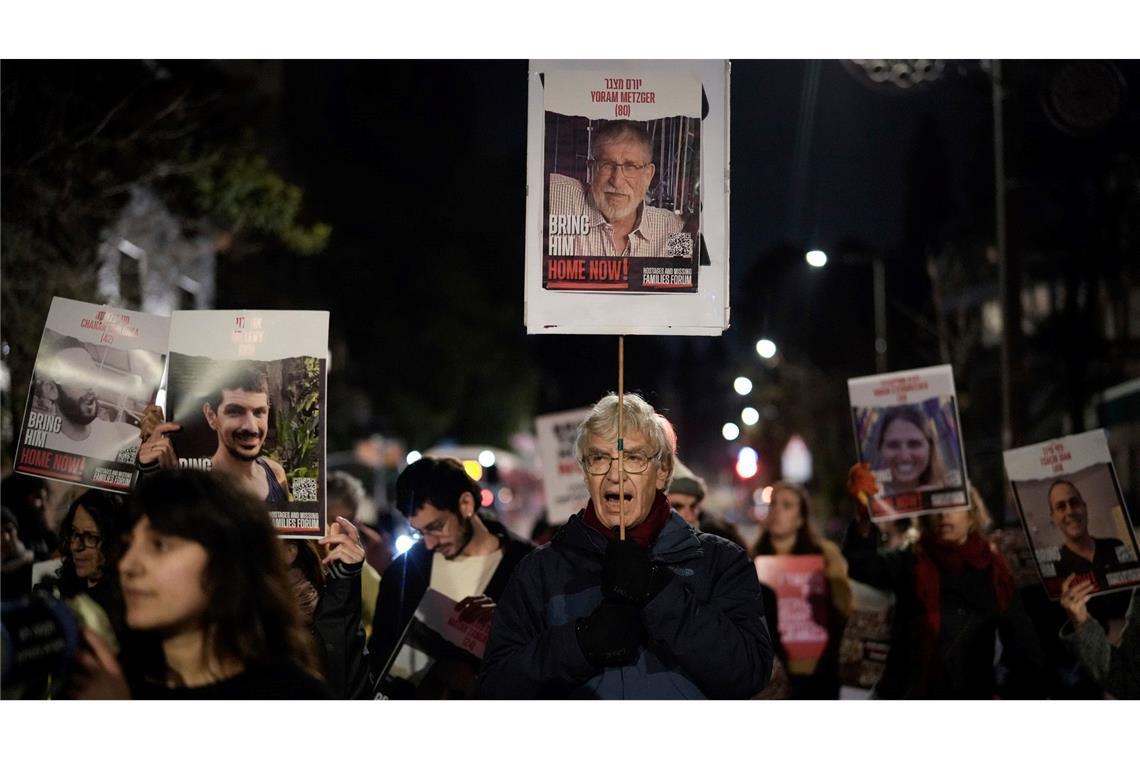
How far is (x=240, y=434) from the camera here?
17.8 feet

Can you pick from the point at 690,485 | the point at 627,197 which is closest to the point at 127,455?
the point at 627,197

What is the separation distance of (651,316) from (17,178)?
279 inches

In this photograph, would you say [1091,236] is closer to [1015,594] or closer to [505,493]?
[1015,594]

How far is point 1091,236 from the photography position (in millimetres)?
20469

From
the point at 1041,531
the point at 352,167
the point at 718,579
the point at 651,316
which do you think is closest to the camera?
the point at 718,579

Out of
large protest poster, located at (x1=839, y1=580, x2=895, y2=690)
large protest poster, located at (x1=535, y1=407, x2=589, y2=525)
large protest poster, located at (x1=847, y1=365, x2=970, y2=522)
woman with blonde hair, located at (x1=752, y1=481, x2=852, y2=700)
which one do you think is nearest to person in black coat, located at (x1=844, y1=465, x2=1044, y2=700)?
large protest poster, located at (x1=847, y1=365, x2=970, y2=522)

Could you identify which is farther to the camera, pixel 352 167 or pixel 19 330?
pixel 352 167

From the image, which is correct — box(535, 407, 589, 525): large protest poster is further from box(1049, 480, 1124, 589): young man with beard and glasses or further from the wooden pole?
the wooden pole

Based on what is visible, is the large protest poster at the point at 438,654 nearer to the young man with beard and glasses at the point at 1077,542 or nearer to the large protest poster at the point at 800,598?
the young man with beard and glasses at the point at 1077,542

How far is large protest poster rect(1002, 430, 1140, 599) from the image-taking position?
255 inches

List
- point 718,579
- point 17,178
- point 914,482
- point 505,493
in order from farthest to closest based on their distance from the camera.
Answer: point 505,493 → point 17,178 → point 914,482 → point 718,579

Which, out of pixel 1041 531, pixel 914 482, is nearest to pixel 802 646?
pixel 914 482

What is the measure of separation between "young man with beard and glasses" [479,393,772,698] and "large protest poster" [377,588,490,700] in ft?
4.78

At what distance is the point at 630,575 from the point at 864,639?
187 inches
